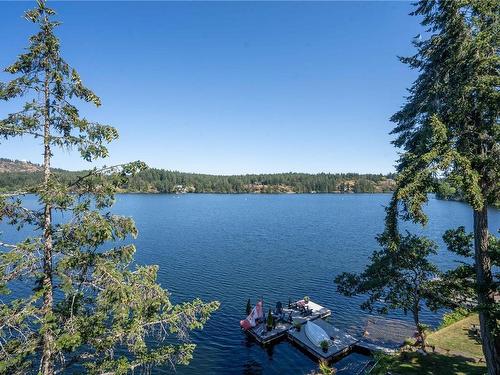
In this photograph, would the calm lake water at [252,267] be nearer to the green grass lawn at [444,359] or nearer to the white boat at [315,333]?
the white boat at [315,333]

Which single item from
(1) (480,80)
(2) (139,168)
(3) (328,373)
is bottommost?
(3) (328,373)

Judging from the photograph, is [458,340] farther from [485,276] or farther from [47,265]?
[47,265]

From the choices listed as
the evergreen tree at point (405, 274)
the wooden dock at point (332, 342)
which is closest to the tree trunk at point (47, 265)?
the evergreen tree at point (405, 274)

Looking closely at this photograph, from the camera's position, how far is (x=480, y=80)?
11.9m

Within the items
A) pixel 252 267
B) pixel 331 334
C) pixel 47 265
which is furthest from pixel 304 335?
pixel 47 265

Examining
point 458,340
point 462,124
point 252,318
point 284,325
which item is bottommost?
point 284,325

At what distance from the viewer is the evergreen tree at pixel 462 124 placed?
11.7 meters

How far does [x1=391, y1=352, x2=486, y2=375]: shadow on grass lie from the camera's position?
69.8 ft

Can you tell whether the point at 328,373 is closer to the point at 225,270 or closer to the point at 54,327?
the point at 54,327

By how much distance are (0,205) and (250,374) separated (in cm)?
2263

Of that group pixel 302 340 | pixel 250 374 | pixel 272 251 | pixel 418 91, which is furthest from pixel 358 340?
pixel 272 251

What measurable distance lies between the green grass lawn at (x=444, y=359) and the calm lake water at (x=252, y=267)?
5169 mm

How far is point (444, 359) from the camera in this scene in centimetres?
2306

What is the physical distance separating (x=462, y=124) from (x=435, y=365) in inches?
660
